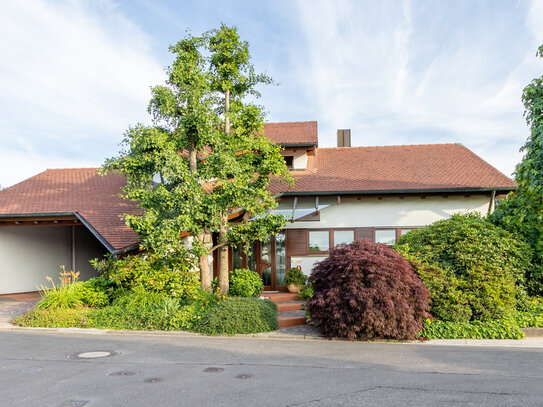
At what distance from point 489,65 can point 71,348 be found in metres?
14.7

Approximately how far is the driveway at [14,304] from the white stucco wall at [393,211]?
887cm

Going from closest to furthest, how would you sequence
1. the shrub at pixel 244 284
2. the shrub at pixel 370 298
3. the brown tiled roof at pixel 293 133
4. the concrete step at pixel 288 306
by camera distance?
1. the shrub at pixel 370 298
2. the concrete step at pixel 288 306
3. the shrub at pixel 244 284
4. the brown tiled roof at pixel 293 133

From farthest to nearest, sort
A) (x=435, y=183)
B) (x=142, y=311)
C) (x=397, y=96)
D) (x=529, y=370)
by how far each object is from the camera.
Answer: (x=397, y=96), (x=435, y=183), (x=142, y=311), (x=529, y=370)

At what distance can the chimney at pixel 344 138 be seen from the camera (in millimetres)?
20280

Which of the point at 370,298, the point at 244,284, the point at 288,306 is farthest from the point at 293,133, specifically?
the point at 370,298

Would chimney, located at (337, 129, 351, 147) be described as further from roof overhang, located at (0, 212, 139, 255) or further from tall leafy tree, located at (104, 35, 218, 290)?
roof overhang, located at (0, 212, 139, 255)

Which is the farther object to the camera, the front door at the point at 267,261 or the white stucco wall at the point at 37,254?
the white stucco wall at the point at 37,254

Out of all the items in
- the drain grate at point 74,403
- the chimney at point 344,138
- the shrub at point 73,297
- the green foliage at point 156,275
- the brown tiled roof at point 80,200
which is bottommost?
the drain grate at point 74,403

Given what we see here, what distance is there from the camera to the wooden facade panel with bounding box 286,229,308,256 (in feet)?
47.9

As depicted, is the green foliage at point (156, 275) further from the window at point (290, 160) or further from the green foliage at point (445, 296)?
the window at point (290, 160)

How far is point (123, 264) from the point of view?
10.8 metres

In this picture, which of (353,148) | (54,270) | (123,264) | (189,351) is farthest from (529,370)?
(54,270)

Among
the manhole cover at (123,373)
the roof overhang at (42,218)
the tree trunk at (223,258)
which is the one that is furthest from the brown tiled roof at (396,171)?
the manhole cover at (123,373)

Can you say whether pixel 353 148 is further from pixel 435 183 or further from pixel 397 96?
pixel 435 183
